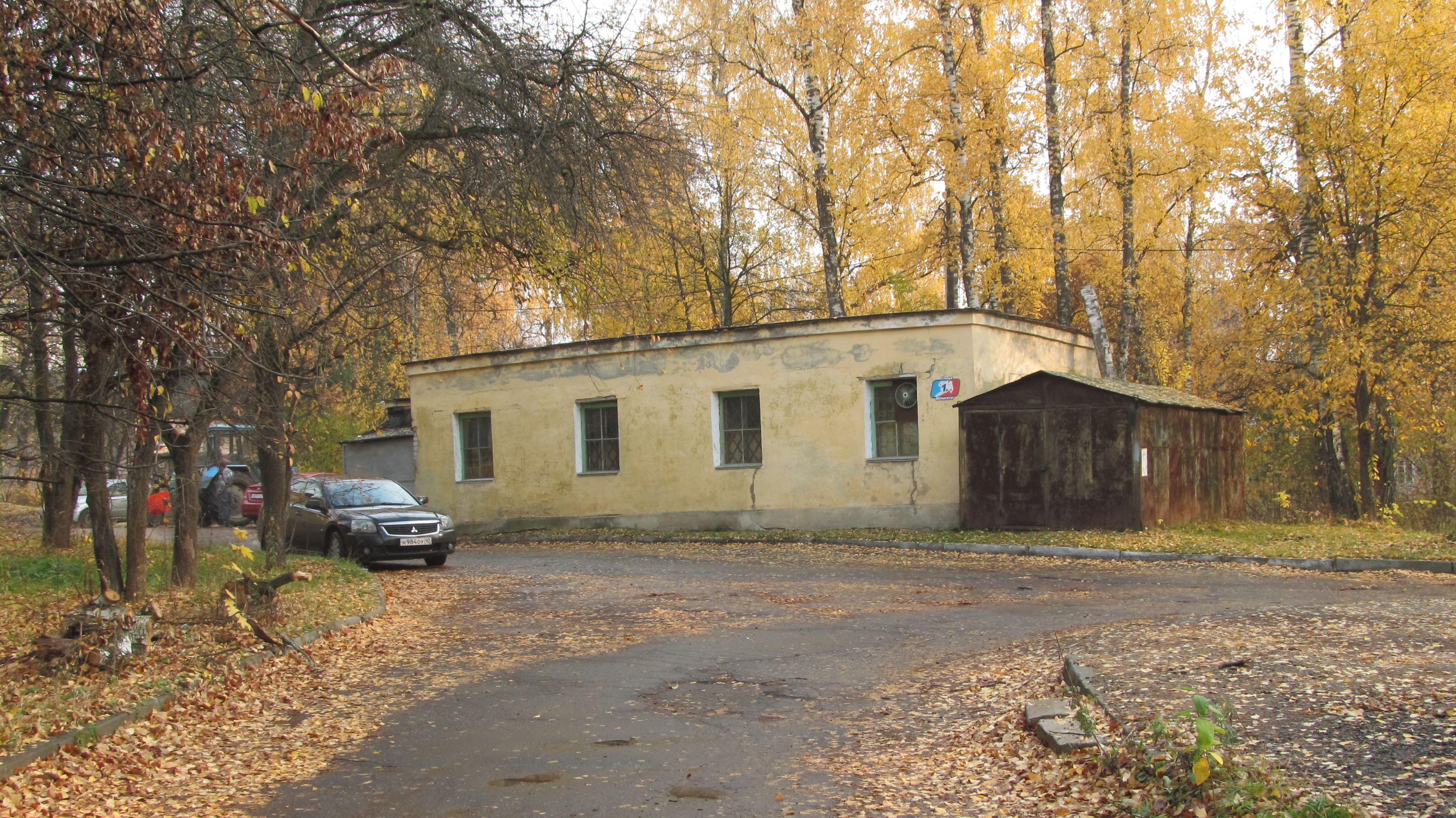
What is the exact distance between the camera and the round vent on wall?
20.7 metres

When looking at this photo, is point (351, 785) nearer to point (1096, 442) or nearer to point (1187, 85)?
point (1096, 442)

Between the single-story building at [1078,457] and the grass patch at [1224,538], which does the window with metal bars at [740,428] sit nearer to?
the grass patch at [1224,538]

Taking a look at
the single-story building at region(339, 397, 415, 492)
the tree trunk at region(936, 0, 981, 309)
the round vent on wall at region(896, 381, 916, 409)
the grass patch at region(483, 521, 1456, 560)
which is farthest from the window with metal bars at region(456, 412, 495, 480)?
the tree trunk at region(936, 0, 981, 309)

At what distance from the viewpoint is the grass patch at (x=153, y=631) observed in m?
6.91

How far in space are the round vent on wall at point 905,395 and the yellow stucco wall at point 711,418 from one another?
0.95ft

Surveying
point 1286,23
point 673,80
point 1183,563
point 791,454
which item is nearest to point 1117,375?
point 1286,23

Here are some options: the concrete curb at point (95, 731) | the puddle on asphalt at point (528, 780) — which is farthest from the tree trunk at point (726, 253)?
the puddle on asphalt at point (528, 780)

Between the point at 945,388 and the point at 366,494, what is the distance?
10.6m

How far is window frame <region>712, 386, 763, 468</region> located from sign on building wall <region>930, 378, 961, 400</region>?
147 inches

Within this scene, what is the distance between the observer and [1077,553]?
53.5 ft

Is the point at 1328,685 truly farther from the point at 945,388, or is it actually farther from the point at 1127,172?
the point at 1127,172

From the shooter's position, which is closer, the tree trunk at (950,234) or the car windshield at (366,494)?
the car windshield at (366,494)

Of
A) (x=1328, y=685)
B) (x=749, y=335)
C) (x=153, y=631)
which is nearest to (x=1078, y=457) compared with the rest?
(x=749, y=335)

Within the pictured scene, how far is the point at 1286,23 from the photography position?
21.4m
